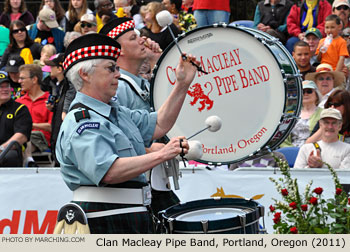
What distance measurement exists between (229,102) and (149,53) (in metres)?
1.21

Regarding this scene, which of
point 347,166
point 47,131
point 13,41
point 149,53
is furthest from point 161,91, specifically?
point 13,41

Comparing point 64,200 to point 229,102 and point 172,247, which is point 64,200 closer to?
point 229,102

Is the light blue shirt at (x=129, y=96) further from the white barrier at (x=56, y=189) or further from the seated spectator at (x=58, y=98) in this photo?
the seated spectator at (x=58, y=98)

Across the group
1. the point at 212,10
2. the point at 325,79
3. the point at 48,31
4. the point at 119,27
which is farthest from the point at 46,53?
the point at 119,27

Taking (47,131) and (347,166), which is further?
(47,131)

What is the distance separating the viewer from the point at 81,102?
4.13m

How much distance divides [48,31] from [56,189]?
21.6 feet

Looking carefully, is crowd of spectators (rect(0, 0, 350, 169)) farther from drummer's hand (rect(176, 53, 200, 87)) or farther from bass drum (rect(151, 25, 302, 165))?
drummer's hand (rect(176, 53, 200, 87))

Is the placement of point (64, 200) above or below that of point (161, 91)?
below

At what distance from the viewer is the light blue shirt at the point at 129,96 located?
5047mm

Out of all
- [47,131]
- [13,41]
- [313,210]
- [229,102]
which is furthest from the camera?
[13,41]

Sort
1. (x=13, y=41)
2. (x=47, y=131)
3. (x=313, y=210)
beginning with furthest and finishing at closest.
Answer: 1. (x=13, y=41)
2. (x=47, y=131)
3. (x=313, y=210)

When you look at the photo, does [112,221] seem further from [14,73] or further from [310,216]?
[14,73]

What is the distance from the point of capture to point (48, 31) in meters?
12.8
